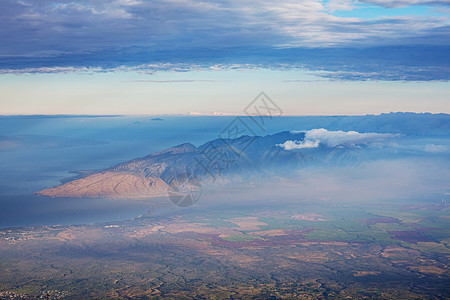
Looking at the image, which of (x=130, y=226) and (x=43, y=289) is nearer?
(x=43, y=289)

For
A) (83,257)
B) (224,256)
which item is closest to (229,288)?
(224,256)

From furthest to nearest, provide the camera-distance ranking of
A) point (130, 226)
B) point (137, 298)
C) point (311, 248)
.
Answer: point (130, 226) → point (311, 248) → point (137, 298)

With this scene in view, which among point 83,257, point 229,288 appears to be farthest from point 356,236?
point 83,257

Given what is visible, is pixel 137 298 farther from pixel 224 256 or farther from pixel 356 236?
pixel 356 236

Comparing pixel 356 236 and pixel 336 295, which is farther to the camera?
pixel 356 236

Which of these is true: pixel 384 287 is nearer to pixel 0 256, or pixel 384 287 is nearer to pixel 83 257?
pixel 83 257

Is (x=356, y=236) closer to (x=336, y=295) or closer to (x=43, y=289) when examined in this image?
(x=336, y=295)

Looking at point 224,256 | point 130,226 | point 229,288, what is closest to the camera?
point 229,288

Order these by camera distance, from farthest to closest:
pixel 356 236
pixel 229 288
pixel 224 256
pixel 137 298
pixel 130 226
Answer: pixel 130 226
pixel 356 236
pixel 224 256
pixel 229 288
pixel 137 298

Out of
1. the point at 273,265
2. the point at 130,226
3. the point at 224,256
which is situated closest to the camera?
the point at 273,265
